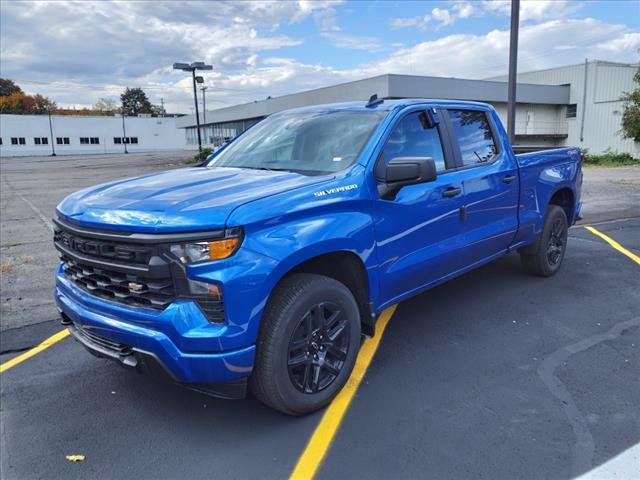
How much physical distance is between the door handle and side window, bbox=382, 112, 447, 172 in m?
0.19

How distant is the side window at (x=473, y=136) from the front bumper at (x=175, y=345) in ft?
9.16

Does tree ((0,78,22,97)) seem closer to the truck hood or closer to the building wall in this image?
the building wall

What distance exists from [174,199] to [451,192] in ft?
A: 7.34

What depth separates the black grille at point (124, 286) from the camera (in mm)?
2770

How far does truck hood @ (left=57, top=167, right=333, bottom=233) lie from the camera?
271 cm

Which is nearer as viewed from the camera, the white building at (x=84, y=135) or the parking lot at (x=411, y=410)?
the parking lot at (x=411, y=410)

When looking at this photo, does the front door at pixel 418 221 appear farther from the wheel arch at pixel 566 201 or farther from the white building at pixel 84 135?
the white building at pixel 84 135

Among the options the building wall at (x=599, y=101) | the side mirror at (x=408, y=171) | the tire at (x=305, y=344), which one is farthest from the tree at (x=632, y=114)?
the tire at (x=305, y=344)

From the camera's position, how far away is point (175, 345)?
2.70 metres

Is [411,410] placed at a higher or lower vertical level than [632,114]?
lower

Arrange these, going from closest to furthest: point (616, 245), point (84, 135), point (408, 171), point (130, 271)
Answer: point (130, 271) → point (408, 171) → point (616, 245) → point (84, 135)

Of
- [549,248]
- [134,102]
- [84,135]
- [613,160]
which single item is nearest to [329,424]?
[549,248]

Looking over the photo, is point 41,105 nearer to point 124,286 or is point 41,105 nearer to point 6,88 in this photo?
point 6,88

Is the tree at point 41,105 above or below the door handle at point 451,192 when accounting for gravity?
above
